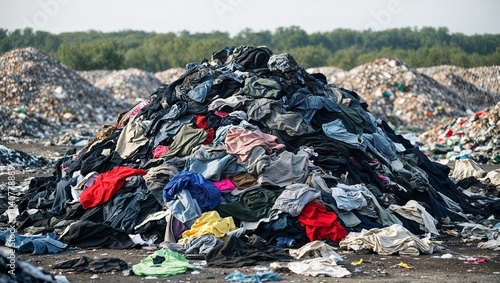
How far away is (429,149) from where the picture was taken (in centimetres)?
1805

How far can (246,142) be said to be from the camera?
870cm

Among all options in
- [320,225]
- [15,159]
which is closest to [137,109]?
[320,225]

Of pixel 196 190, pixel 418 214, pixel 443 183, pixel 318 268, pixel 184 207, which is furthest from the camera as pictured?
pixel 443 183

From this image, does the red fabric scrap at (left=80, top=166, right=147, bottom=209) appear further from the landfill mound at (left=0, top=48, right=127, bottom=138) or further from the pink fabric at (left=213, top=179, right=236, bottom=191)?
the landfill mound at (left=0, top=48, right=127, bottom=138)

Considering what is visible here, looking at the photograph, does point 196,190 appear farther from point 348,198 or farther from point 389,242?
point 389,242

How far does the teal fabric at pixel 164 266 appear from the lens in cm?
638

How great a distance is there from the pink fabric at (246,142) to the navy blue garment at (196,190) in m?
0.67

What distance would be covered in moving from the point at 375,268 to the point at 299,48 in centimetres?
5889

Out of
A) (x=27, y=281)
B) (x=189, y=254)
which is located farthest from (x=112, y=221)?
(x=27, y=281)

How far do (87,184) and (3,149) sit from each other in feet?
22.4

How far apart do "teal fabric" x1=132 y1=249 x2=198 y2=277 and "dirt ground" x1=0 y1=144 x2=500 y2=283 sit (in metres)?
0.08

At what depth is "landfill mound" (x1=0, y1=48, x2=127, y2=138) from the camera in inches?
1029

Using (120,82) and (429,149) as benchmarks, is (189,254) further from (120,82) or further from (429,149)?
(120,82)

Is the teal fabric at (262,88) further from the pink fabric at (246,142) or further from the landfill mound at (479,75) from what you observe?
the landfill mound at (479,75)
